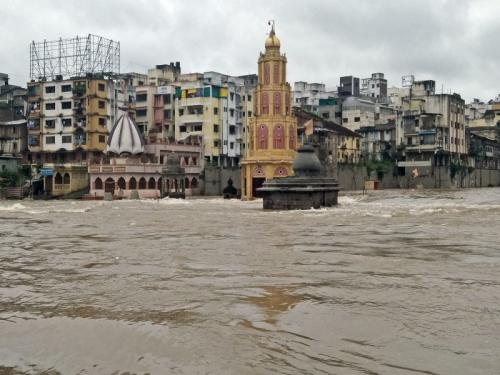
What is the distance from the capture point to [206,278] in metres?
10.5

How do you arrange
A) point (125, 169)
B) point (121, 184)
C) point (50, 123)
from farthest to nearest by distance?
point (50, 123) → point (121, 184) → point (125, 169)

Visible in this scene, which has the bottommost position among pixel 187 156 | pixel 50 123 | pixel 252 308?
pixel 252 308

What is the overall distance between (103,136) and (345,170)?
29277mm

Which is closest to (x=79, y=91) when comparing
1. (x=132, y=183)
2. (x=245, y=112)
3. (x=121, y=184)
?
(x=121, y=184)

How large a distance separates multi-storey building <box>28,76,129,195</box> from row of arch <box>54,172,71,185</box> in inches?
108

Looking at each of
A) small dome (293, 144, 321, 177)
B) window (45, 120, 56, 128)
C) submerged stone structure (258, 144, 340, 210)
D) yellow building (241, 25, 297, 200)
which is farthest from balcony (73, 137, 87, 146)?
submerged stone structure (258, 144, 340, 210)

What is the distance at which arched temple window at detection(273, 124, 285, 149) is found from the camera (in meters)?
56.8

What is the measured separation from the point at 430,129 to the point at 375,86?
3138 centimetres

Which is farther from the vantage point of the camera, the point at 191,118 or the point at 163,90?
the point at 163,90

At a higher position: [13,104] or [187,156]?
[13,104]

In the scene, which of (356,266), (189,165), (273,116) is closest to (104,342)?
(356,266)

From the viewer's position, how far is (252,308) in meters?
8.04

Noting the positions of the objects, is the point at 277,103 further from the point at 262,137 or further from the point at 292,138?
the point at 292,138

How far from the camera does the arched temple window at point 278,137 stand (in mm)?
56750
